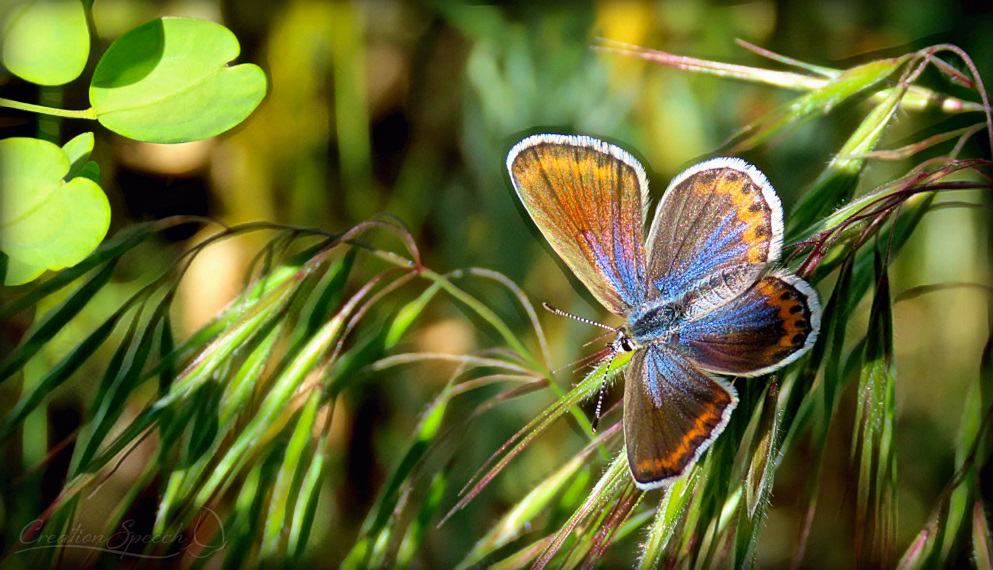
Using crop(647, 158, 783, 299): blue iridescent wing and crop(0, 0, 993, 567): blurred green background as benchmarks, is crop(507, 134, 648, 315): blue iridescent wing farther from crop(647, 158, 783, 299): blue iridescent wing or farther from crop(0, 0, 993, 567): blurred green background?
crop(0, 0, 993, 567): blurred green background

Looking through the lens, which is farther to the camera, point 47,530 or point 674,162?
point 674,162

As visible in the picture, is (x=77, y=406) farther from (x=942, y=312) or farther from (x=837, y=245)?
(x=942, y=312)

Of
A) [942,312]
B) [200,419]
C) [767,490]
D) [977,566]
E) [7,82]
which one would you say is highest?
[7,82]

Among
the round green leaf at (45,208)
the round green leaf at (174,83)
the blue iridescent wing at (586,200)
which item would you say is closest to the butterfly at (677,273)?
the blue iridescent wing at (586,200)

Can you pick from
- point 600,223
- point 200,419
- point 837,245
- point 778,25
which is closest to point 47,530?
point 200,419

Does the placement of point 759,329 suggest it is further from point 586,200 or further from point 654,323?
point 586,200
